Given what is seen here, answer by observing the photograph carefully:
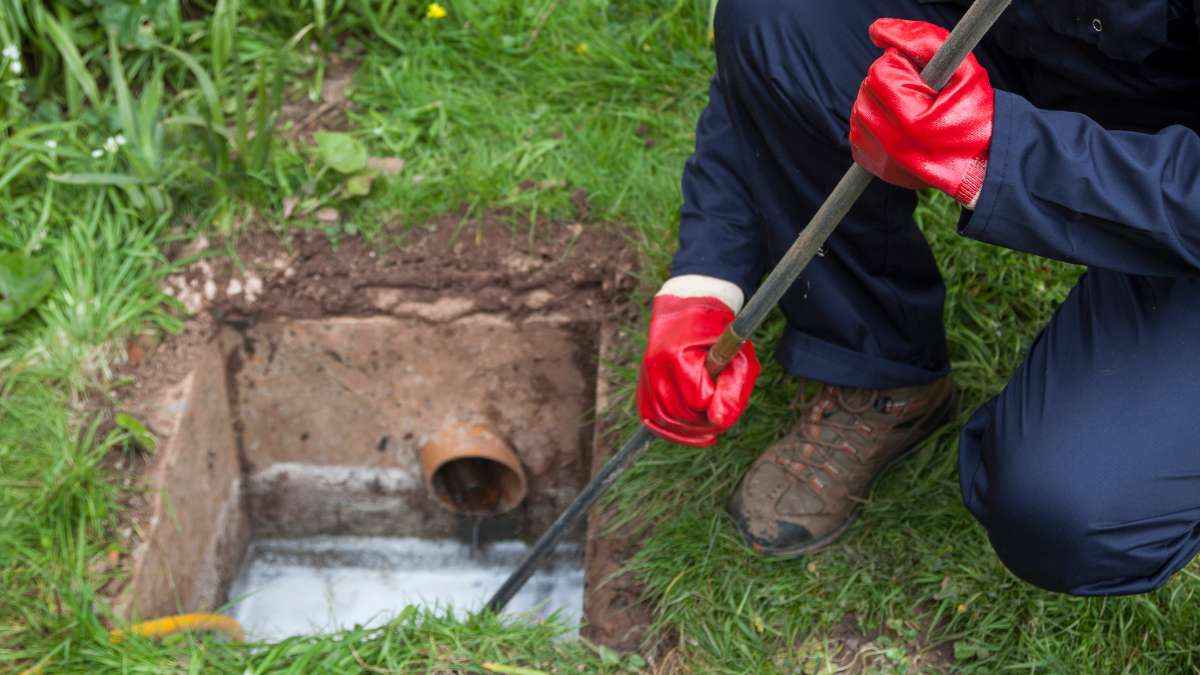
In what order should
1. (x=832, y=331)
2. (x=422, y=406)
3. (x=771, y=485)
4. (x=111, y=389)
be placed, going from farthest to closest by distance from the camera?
(x=422, y=406) < (x=111, y=389) < (x=771, y=485) < (x=832, y=331)

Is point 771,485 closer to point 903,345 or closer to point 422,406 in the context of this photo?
point 903,345

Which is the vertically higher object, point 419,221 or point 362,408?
point 419,221

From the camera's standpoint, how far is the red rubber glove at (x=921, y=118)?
1204 mm

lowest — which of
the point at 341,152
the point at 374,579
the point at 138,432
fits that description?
the point at 374,579

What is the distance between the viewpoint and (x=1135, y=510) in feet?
4.50

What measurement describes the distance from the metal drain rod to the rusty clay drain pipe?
1.69 feet

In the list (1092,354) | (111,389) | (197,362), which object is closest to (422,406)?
(197,362)

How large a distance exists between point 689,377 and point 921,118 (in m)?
0.56

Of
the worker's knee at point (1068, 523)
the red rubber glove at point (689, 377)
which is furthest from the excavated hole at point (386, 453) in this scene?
the worker's knee at point (1068, 523)

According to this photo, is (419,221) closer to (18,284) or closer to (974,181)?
(18,284)

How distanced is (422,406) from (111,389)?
0.67 m

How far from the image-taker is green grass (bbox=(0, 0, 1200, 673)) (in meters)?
1.80

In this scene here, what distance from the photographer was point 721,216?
176cm

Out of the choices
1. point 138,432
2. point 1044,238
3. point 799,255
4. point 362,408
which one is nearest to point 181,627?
point 138,432
